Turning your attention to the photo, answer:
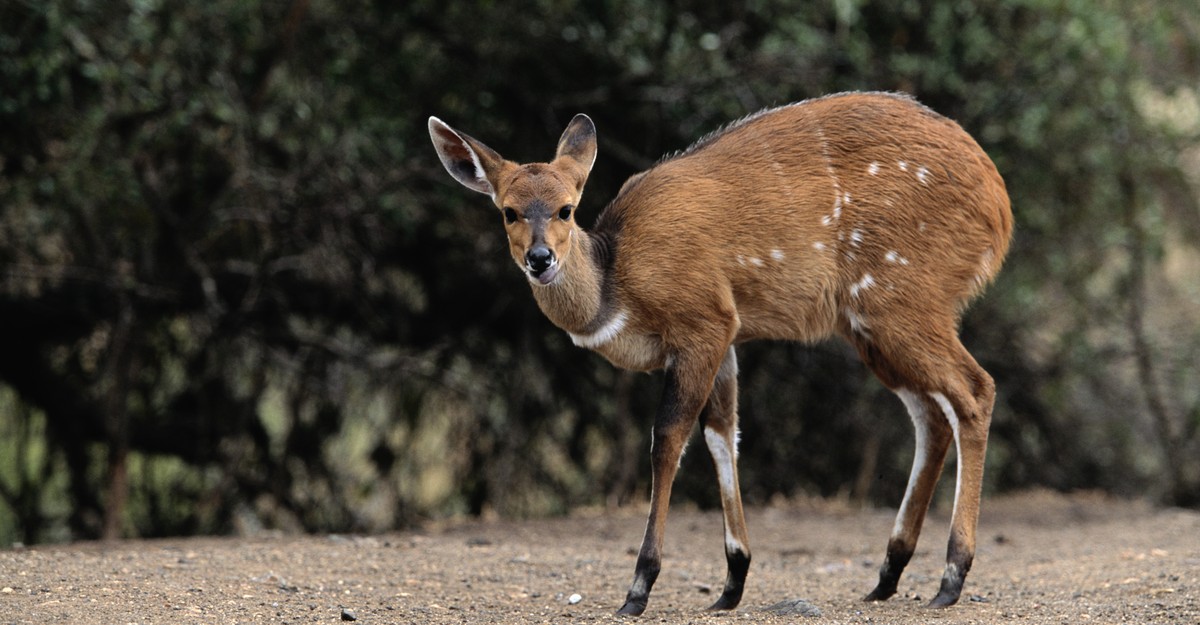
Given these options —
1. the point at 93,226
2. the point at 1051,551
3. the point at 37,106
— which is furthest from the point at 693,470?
the point at 37,106

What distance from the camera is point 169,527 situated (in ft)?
34.2

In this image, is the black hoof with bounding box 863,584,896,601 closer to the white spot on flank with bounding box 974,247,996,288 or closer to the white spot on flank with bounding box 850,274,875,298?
the white spot on flank with bounding box 850,274,875,298

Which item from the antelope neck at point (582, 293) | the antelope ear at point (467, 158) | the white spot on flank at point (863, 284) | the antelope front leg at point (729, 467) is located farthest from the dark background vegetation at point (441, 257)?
the antelope front leg at point (729, 467)

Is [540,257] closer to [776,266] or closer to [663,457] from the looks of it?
[663,457]

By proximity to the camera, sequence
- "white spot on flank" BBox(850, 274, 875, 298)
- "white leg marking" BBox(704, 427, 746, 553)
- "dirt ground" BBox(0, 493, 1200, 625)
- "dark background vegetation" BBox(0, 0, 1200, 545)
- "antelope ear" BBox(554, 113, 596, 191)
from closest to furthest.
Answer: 1. "dirt ground" BBox(0, 493, 1200, 625)
2. "white leg marking" BBox(704, 427, 746, 553)
3. "white spot on flank" BBox(850, 274, 875, 298)
4. "antelope ear" BBox(554, 113, 596, 191)
5. "dark background vegetation" BBox(0, 0, 1200, 545)

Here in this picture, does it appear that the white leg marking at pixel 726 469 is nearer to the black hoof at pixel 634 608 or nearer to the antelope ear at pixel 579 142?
the black hoof at pixel 634 608

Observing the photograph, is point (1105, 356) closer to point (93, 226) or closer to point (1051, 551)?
point (1051, 551)

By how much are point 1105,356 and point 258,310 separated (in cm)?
617

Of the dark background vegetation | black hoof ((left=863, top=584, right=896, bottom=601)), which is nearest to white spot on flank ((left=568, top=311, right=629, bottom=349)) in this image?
black hoof ((left=863, top=584, right=896, bottom=601))

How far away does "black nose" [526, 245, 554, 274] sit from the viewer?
552 cm

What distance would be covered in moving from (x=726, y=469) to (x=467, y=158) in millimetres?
1712

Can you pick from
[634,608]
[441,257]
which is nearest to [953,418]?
[634,608]

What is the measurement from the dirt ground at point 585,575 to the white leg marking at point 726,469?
0.92ft

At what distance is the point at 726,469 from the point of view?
596 cm
